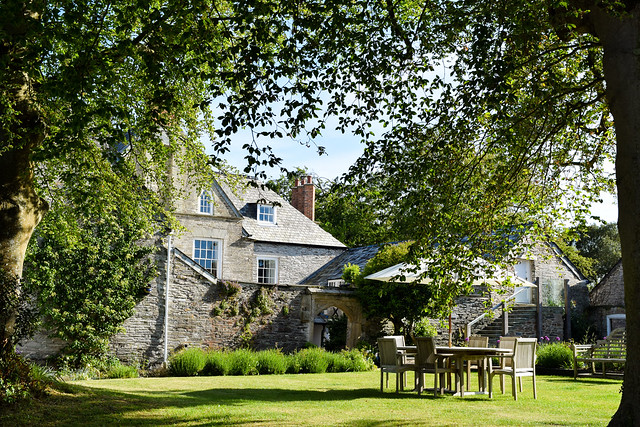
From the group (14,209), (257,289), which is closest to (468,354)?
(14,209)

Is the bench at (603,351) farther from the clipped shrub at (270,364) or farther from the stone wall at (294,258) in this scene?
the stone wall at (294,258)

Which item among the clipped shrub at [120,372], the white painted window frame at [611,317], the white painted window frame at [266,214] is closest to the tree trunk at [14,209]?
the clipped shrub at [120,372]

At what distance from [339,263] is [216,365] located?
11.4 m

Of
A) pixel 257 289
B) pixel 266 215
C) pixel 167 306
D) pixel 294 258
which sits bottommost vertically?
pixel 167 306

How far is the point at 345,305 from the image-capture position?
2045cm

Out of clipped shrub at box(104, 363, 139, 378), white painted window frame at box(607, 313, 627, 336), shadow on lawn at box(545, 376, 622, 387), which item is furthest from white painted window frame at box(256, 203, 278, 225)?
white painted window frame at box(607, 313, 627, 336)

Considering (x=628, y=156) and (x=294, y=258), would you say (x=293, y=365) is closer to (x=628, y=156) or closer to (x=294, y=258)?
(x=294, y=258)

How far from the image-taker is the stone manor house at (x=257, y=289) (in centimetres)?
1761

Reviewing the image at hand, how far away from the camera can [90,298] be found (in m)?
16.3

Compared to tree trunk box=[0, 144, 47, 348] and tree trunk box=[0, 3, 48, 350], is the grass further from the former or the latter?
tree trunk box=[0, 144, 47, 348]

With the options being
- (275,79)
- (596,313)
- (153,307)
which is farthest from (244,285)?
(596,313)

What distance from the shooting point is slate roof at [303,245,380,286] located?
25.5 meters

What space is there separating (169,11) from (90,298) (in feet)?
37.1

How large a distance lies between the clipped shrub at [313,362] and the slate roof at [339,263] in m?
7.76
